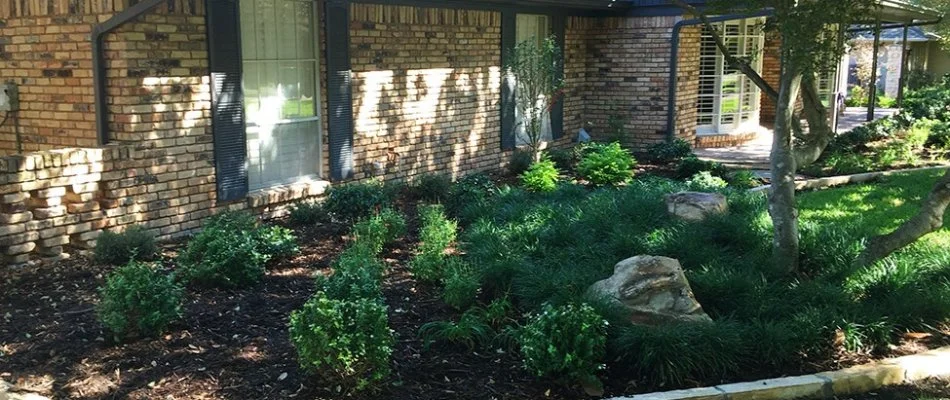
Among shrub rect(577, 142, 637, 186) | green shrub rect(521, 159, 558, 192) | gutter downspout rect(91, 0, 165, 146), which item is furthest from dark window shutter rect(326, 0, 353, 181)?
shrub rect(577, 142, 637, 186)

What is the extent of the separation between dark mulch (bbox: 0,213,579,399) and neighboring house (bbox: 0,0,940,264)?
3.65 ft

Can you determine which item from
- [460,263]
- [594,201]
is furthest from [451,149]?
[460,263]

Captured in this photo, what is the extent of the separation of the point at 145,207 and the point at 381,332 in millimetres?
3853

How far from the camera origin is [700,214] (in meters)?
7.17

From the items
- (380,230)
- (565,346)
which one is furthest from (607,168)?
(565,346)

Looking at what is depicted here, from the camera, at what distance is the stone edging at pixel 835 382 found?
14.4 ft

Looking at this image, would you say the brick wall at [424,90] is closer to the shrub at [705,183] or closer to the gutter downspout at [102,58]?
the gutter downspout at [102,58]

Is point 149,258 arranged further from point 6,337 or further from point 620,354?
point 620,354

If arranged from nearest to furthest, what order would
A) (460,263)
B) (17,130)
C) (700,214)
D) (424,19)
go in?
(460,263), (700,214), (17,130), (424,19)

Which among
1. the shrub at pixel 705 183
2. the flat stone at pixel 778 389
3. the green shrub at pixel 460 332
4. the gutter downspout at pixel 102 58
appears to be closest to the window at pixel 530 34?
the shrub at pixel 705 183

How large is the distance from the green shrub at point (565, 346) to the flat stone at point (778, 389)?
0.71 metres

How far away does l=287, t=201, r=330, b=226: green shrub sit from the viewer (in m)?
7.99

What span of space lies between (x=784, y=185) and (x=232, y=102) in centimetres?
484

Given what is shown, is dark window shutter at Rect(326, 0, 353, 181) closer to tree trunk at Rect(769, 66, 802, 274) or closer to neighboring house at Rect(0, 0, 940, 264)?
neighboring house at Rect(0, 0, 940, 264)
